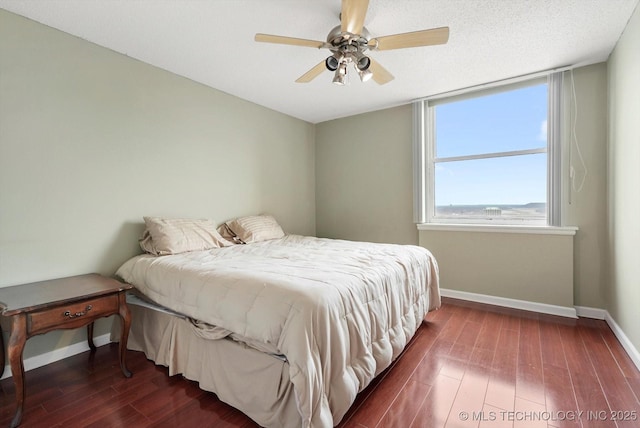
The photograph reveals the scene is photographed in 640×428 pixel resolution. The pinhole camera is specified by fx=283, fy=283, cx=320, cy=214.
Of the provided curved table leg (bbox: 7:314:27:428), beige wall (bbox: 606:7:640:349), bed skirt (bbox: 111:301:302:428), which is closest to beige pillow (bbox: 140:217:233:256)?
bed skirt (bbox: 111:301:302:428)

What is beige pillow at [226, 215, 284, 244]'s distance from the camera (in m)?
3.06

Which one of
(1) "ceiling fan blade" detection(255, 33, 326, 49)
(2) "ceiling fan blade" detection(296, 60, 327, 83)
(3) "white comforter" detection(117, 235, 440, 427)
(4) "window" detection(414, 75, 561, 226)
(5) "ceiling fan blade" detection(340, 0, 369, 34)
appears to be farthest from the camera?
(4) "window" detection(414, 75, 561, 226)

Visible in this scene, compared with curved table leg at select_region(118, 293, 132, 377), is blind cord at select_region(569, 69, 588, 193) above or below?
above

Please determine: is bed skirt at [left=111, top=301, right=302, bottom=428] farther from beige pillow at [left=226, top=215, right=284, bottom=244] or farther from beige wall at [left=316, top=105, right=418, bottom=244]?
beige wall at [left=316, top=105, right=418, bottom=244]

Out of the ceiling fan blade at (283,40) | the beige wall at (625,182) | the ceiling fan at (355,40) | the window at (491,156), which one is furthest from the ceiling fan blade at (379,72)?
the beige wall at (625,182)

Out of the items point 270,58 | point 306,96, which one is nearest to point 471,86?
point 306,96

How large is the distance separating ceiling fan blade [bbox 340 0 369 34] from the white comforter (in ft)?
4.90

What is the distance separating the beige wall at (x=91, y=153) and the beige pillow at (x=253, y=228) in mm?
222

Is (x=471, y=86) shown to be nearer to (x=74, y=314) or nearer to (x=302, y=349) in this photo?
(x=302, y=349)

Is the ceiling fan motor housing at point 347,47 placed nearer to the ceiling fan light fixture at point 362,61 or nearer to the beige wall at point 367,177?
the ceiling fan light fixture at point 362,61

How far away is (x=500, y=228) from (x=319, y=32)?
2.62m

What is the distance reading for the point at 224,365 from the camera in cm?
156

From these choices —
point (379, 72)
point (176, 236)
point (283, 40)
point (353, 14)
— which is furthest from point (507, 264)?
point (176, 236)

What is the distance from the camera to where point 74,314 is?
5.25 feet
